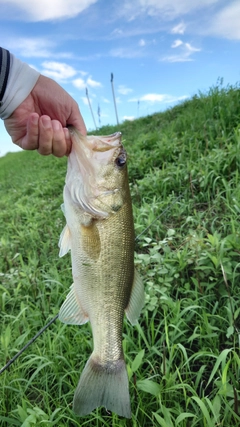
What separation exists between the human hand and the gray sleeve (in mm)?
33

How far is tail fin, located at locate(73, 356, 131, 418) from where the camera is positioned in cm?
148

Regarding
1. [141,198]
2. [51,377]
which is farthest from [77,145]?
[141,198]

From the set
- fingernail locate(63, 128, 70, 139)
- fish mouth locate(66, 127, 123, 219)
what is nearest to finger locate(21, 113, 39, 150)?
fingernail locate(63, 128, 70, 139)

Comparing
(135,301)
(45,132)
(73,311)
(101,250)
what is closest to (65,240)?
(101,250)

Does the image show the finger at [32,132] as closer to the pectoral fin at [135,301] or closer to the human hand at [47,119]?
the human hand at [47,119]

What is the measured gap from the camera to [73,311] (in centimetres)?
166

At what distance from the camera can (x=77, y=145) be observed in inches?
64.6

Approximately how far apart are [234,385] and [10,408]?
133cm

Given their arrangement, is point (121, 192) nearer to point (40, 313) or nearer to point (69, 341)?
point (69, 341)

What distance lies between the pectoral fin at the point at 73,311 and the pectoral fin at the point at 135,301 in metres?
0.21

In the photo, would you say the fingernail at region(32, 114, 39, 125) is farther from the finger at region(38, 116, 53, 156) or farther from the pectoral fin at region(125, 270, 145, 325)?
the pectoral fin at region(125, 270, 145, 325)

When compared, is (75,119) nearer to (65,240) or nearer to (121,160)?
(121,160)

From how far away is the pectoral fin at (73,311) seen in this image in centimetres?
164

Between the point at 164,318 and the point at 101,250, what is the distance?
3.18ft
